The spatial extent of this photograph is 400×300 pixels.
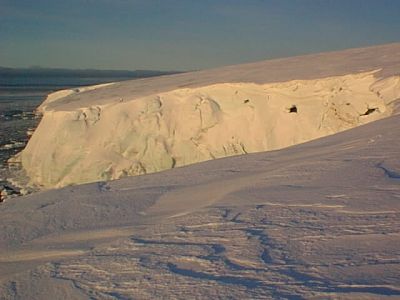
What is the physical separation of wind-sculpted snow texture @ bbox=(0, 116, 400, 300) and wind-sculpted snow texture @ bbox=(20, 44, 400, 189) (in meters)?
5.91

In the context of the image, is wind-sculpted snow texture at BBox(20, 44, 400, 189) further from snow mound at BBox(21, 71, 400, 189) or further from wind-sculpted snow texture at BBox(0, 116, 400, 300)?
wind-sculpted snow texture at BBox(0, 116, 400, 300)

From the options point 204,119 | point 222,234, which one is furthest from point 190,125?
point 222,234

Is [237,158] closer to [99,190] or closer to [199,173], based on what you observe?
[199,173]

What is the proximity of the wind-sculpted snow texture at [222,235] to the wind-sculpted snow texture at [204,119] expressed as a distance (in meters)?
5.91

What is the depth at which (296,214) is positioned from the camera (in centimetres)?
318

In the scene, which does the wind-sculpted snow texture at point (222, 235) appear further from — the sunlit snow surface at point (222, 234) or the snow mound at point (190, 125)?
the snow mound at point (190, 125)

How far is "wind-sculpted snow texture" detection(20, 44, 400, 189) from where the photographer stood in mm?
10656

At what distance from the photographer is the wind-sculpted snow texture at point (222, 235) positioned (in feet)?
7.54

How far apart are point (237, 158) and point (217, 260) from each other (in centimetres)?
315

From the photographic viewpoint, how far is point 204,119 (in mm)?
12484

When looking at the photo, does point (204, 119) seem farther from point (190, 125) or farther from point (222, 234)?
point (222, 234)

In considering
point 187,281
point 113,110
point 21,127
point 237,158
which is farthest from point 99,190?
point 21,127

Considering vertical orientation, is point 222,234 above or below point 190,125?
above

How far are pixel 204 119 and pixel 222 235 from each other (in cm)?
960
